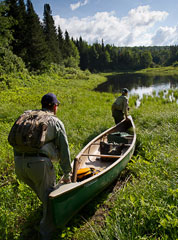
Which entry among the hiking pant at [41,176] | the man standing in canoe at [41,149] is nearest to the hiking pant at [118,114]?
the man standing in canoe at [41,149]

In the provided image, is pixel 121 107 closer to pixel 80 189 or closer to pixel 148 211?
pixel 80 189

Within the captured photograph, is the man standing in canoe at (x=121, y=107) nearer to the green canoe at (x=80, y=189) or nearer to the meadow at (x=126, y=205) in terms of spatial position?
the meadow at (x=126, y=205)

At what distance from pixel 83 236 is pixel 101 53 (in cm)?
8985

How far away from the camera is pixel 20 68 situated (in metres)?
21.9

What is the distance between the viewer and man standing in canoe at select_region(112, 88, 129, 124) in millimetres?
7191

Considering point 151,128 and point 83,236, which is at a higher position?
point 151,128

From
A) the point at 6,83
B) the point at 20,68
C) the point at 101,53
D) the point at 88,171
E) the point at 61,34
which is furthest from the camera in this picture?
the point at 101,53

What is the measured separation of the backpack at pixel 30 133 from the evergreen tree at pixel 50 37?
1410 inches

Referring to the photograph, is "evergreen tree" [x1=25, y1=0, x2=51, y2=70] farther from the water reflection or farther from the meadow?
the meadow

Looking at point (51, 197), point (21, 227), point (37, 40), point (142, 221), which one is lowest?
point (21, 227)

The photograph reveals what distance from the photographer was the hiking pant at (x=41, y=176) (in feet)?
8.77

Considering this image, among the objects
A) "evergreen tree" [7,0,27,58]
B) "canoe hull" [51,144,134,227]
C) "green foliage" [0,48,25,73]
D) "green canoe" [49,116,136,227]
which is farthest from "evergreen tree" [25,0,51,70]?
"canoe hull" [51,144,134,227]

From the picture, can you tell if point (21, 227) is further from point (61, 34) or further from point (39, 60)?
point (61, 34)

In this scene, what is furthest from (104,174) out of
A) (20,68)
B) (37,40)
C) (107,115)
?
(37,40)
